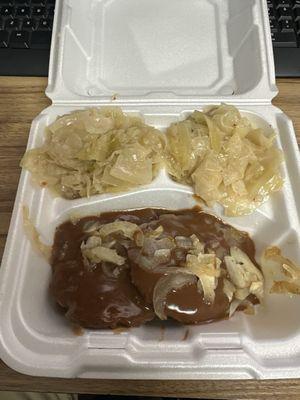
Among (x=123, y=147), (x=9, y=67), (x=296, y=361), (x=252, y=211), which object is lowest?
(x=296, y=361)

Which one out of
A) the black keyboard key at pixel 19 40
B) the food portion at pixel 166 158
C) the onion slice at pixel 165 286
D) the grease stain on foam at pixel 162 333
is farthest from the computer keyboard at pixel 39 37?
the grease stain on foam at pixel 162 333

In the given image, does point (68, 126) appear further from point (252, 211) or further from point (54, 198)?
point (252, 211)

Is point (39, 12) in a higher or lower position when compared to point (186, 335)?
higher

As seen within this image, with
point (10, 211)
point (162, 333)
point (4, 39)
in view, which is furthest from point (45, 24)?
point (162, 333)

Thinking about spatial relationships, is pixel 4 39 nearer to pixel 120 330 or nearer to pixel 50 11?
pixel 50 11

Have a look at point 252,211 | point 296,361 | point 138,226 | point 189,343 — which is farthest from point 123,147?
point 296,361

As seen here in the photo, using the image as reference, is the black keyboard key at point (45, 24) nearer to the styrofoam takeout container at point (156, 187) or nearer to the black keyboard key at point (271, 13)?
the styrofoam takeout container at point (156, 187)

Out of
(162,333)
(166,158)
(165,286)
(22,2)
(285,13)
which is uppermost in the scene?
(22,2)
